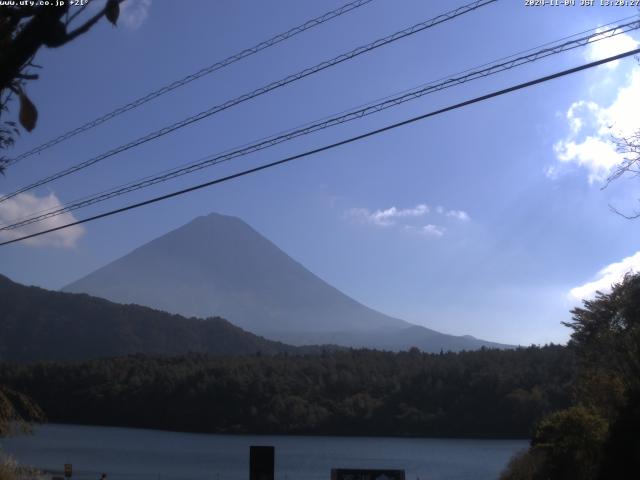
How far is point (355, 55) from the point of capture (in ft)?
36.6

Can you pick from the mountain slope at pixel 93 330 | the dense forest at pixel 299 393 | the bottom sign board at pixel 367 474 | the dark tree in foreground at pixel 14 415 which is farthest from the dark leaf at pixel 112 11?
the mountain slope at pixel 93 330

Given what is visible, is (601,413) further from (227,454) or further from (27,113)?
(227,454)

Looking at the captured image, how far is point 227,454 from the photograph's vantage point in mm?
72188

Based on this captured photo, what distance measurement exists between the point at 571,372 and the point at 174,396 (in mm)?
49449

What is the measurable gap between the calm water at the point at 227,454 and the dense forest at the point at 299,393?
2.45 m

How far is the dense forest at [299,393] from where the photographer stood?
81625mm

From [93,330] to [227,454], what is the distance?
252 feet

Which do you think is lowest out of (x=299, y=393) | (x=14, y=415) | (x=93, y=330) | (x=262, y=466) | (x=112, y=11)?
(x=262, y=466)

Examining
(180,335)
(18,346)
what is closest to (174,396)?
(18,346)

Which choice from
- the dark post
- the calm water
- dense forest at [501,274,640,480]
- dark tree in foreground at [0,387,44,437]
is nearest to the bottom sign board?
the dark post

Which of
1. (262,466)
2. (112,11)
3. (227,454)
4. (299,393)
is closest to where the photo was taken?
(112,11)

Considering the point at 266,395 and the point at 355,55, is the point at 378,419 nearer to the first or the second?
the point at 266,395

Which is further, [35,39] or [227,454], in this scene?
[227,454]

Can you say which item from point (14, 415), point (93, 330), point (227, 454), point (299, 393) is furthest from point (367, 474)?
point (93, 330)
